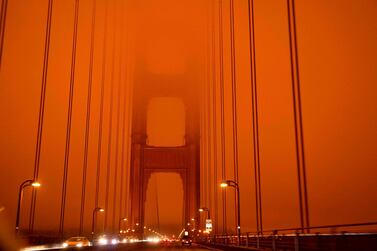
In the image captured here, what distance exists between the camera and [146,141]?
44594mm

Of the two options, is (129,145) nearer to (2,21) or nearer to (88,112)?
(88,112)

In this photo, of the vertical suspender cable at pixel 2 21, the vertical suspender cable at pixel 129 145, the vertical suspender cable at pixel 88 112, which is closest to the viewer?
the vertical suspender cable at pixel 2 21

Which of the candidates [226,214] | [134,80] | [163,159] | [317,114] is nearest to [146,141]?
[163,159]

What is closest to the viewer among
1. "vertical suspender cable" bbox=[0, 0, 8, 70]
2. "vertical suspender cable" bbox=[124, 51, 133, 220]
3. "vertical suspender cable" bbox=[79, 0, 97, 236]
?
"vertical suspender cable" bbox=[0, 0, 8, 70]

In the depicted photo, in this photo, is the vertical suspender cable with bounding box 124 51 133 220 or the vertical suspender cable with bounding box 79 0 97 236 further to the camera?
the vertical suspender cable with bounding box 124 51 133 220

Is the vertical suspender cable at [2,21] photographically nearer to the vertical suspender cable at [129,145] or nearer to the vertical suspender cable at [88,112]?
the vertical suspender cable at [88,112]

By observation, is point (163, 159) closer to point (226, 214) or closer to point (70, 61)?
point (226, 214)

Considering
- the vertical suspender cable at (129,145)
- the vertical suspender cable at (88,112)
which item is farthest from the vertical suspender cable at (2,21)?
the vertical suspender cable at (129,145)

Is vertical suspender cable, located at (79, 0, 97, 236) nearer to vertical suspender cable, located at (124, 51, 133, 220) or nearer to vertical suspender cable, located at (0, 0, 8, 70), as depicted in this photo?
vertical suspender cable, located at (0, 0, 8, 70)

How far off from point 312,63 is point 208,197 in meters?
24.5

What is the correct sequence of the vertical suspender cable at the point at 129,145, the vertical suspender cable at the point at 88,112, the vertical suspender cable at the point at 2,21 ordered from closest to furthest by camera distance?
1. the vertical suspender cable at the point at 2,21
2. the vertical suspender cable at the point at 88,112
3. the vertical suspender cable at the point at 129,145

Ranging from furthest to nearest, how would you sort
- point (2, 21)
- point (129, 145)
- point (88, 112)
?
point (129, 145), point (88, 112), point (2, 21)

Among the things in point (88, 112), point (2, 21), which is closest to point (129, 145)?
point (88, 112)

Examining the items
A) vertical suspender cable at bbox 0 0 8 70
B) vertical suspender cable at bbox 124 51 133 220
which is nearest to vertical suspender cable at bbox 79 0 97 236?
vertical suspender cable at bbox 0 0 8 70
